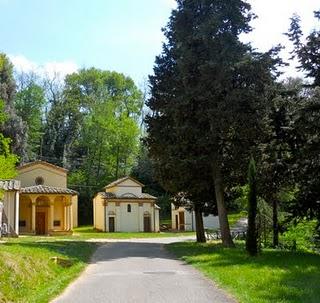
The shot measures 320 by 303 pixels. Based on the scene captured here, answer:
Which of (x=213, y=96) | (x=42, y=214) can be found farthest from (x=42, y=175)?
(x=213, y=96)

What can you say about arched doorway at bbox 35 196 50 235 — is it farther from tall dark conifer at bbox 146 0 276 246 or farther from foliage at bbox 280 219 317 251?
tall dark conifer at bbox 146 0 276 246

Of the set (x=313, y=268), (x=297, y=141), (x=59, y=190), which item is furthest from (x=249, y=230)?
(x=59, y=190)

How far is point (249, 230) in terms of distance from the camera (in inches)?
827

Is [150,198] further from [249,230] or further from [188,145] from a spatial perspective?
[249,230]

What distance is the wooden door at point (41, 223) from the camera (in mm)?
55344

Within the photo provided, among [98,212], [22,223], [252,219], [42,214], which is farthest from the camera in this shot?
[98,212]

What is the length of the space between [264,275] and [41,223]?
44.4 metres

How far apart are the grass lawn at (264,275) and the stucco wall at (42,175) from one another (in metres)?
39.0

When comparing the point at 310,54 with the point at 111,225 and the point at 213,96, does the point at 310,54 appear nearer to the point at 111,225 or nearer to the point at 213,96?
the point at 213,96

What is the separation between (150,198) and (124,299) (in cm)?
5322

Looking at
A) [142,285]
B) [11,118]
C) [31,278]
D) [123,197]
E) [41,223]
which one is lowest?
[142,285]

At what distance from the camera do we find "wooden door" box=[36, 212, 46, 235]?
55.3 meters

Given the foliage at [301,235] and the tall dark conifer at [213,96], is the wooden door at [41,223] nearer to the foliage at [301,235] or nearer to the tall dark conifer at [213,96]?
the foliage at [301,235]

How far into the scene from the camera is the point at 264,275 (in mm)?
14789
